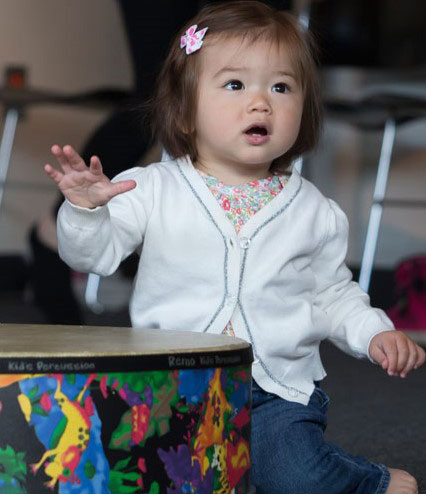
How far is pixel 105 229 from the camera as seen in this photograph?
1.17m

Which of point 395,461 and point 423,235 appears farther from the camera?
point 423,235

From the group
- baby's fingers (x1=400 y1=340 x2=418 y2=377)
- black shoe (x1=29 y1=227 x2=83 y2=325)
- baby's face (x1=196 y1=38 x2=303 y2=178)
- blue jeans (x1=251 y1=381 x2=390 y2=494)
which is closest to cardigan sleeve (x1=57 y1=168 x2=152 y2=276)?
baby's face (x1=196 y1=38 x2=303 y2=178)

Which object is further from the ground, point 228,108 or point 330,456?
point 228,108

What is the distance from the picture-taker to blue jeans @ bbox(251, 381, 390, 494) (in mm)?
1211

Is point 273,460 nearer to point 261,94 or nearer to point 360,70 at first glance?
point 261,94

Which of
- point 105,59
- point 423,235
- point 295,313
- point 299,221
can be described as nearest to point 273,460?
point 295,313

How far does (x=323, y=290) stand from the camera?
54.5 inches

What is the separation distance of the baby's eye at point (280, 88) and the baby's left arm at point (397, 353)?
331 millimetres

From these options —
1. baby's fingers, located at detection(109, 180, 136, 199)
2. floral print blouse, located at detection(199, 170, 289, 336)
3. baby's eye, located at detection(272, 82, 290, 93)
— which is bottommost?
floral print blouse, located at detection(199, 170, 289, 336)

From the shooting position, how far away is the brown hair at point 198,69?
133 centimetres

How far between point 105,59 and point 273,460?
2.95 metres

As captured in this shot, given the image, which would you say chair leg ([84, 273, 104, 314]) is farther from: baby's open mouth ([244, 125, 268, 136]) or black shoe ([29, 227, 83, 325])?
baby's open mouth ([244, 125, 268, 136])

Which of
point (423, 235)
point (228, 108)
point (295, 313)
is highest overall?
point (228, 108)

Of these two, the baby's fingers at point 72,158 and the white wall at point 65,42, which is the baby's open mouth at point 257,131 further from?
the white wall at point 65,42
